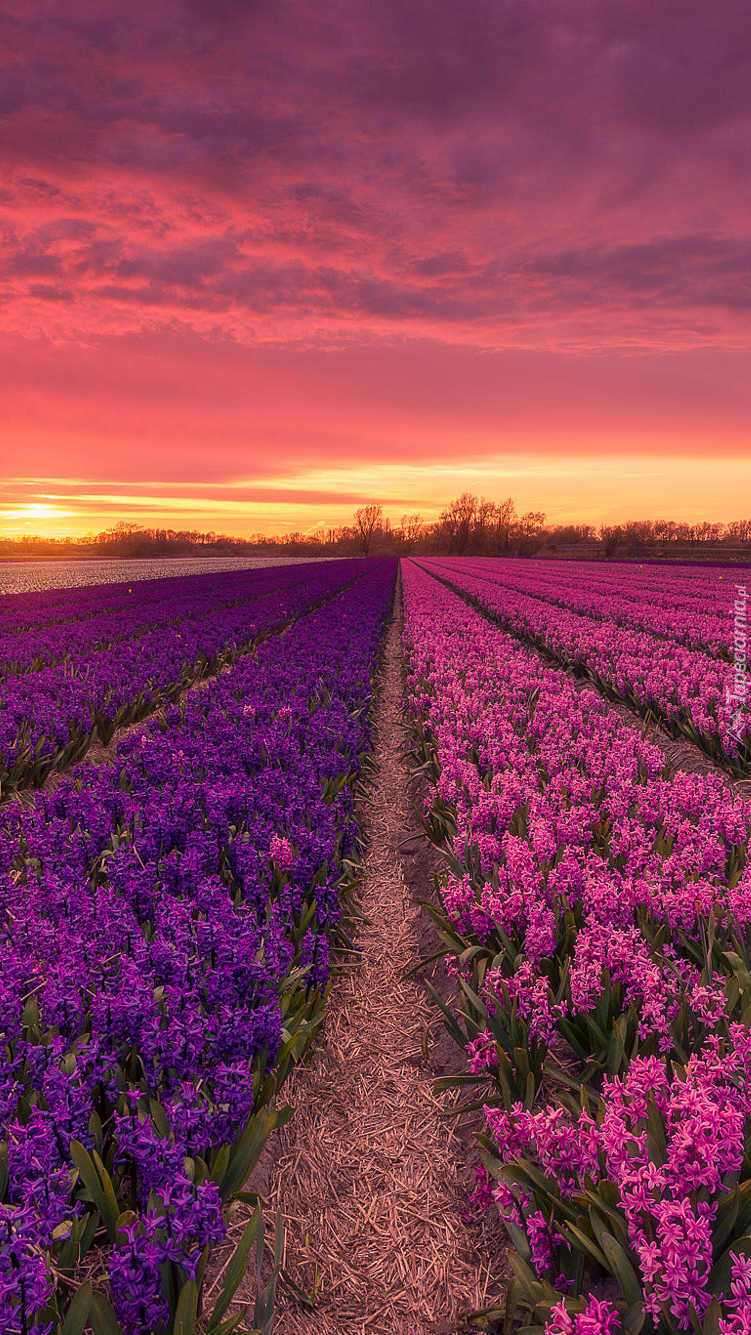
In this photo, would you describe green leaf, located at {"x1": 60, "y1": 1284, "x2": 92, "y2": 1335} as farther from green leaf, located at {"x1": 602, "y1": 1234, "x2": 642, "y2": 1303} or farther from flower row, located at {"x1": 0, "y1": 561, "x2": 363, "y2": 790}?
flower row, located at {"x1": 0, "y1": 561, "x2": 363, "y2": 790}

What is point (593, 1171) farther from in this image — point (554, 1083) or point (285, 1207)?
point (285, 1207)

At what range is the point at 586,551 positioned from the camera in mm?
113062

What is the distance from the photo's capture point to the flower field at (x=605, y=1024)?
1945 millimetres

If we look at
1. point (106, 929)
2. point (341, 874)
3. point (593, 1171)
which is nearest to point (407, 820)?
point (341, 874)

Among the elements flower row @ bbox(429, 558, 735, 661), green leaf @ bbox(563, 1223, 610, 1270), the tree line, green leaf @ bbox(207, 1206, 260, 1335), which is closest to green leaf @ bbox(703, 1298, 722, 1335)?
green leaf @ bbox(563, 1223, 610, 1270)

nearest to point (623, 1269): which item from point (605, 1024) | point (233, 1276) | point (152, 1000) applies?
point (605, 1024)

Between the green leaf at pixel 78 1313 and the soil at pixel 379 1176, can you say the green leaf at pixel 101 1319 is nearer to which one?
the green leaf at pixel 78 1313

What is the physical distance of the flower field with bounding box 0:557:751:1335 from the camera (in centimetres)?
195

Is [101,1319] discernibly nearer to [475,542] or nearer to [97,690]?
[97,690]

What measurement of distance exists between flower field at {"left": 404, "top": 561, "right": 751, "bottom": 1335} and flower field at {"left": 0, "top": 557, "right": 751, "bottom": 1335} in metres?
0.02

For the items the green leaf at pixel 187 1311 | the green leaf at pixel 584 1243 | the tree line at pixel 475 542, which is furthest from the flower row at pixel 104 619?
the tree line at pixel 475 542

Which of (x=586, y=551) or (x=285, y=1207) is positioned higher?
(x=586, y=551)

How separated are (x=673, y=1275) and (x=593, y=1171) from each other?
487 mm

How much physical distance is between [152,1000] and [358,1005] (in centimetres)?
215
